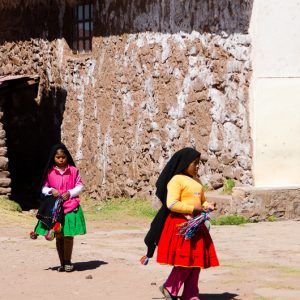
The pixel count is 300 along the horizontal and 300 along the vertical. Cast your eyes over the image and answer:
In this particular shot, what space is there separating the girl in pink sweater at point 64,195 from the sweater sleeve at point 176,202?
2102 mm

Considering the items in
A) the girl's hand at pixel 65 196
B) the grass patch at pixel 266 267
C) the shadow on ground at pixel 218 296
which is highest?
the girl's hand at pixel 65 196

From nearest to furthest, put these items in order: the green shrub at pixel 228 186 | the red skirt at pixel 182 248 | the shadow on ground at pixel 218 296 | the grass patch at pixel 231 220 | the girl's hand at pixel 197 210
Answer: the red skirt at pixel 182 248 → the girl's hand at pixel 197 210 → the shadow on ground at pixel 218 296 → the grass patch at pixel 231 220 → the green shrub at pixel 228 186

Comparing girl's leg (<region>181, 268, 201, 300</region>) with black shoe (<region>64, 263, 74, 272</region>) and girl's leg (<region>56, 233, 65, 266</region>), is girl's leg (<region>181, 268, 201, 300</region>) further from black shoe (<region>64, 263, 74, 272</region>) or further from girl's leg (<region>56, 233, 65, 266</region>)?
girl's leg (<region>56, 233, 65, 266</region>)

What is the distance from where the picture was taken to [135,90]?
16812 millimetres

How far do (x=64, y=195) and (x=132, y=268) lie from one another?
0.97 metres

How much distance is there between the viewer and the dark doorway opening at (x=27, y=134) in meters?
19.8

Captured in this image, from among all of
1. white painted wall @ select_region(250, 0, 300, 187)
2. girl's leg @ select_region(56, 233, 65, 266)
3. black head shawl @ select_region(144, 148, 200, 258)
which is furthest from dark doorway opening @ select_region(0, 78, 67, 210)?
black head shawl @ select_region(144, 148, 200, 258)

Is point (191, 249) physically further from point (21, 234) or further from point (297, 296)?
point (21, 234)

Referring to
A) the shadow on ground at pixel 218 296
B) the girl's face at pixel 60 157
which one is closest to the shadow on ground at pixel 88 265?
the girl's face at pixel 60 157

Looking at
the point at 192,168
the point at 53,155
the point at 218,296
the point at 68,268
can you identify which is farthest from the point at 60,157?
the point at 218,296

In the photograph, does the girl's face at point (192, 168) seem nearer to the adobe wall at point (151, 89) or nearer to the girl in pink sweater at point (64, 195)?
the girl in pink sweater at point (64, 195)

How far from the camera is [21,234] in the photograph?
1262cm

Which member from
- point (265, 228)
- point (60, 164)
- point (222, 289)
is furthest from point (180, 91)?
point (222, 289)

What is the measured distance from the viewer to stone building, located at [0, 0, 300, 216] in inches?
560
